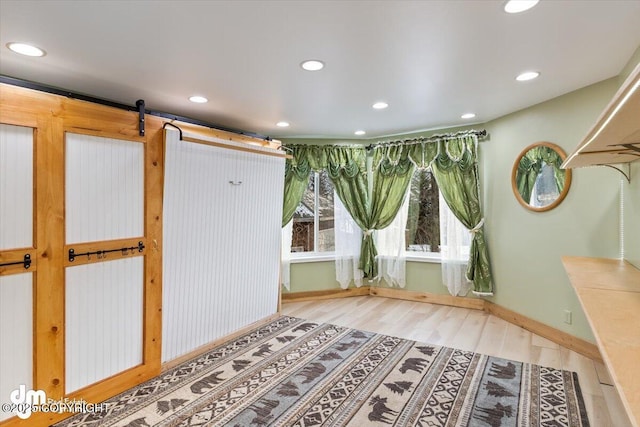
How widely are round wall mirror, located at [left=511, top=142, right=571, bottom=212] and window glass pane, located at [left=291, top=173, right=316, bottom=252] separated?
265 centimetres

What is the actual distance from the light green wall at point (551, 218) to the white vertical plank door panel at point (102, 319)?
146 inches

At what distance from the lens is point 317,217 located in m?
4.98

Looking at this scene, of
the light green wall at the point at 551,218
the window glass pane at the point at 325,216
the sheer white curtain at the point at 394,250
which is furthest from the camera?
the window glass pane at the point at 325,216

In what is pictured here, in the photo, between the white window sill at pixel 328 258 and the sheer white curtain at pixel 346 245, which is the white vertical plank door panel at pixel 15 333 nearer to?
the white window sill at pixel 328 258

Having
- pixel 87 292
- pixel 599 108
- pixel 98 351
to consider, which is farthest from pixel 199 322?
pixel 599 108

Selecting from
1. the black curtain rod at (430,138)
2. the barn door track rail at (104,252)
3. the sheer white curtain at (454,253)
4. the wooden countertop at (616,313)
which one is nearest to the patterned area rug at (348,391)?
the wooden countertop at (616,313)

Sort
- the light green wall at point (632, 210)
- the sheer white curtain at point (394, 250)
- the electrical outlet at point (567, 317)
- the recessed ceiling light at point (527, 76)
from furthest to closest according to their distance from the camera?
the sheer white curtain at point (394, 250), the electrical outlet at point (567, 317), the recessed ceiling light at point (527, 76), the light green wall at point (632, 210)

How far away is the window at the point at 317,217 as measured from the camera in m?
4.90

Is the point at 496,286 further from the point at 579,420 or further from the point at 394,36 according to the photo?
the point at 394,36

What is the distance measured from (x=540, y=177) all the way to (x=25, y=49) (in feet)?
14.3

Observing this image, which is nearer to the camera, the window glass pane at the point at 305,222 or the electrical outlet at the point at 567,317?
the electrical outlet at the point at 567,317

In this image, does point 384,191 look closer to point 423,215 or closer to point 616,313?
point 423,215

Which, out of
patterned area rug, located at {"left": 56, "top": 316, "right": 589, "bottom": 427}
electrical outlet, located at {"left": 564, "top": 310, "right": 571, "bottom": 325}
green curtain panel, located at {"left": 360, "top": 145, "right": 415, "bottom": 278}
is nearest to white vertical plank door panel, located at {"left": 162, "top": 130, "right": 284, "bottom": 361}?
patterned area rug, located at {"left": 56, "top": 316, "right": 589, "bottom": 427}

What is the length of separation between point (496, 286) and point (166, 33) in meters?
4.18
